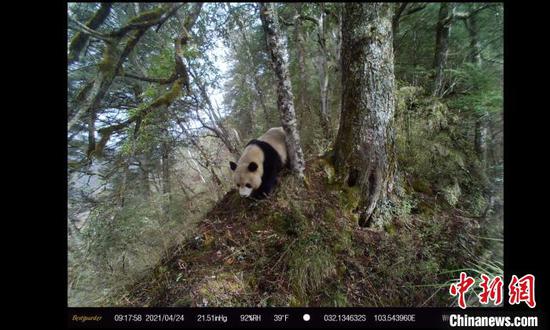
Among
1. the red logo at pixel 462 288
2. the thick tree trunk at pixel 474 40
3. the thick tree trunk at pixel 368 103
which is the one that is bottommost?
the red logo at pixel 462 288

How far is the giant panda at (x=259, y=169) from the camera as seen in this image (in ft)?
9.64

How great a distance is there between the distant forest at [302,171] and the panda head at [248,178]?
0.19 metres

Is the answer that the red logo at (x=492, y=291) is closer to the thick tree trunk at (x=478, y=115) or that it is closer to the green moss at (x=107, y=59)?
the thick tree trunk at (x=478, y=115)

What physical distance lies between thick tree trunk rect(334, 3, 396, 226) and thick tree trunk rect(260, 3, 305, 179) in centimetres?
61

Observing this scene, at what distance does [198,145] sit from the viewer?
4.57m

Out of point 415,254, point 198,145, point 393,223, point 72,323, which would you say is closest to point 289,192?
point 393,223

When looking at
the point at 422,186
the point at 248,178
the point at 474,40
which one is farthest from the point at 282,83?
the point at 474,40

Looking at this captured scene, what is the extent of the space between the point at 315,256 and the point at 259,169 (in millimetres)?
1324

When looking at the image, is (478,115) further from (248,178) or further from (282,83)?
(248,178)

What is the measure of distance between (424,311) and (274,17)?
9.39 ft

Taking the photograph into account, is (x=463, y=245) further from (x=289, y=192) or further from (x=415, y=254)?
(x=289, y=192)
